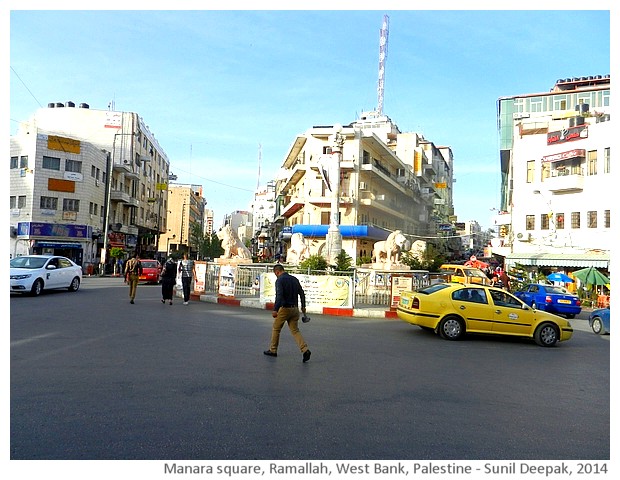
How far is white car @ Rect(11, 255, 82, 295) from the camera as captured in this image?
56.7ft

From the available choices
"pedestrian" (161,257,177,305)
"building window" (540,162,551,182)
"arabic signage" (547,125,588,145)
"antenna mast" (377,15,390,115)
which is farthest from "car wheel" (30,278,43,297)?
"antenna mast" (377,15,390,115)

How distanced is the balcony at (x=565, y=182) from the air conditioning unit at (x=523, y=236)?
13.2 feet

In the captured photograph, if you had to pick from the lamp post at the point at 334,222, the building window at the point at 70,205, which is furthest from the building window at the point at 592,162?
the building window at the point at 70,205

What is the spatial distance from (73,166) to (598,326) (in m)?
42.7

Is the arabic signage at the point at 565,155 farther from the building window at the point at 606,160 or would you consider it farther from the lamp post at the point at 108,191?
the lamp post at the point at 108,191

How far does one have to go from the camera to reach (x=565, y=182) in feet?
118

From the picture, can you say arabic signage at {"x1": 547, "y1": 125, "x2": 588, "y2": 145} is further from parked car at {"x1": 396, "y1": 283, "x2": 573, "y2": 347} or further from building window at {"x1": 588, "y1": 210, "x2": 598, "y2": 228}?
parked car at {"x1": 396, "y1": 283, "x2": 573, "y2": 347}

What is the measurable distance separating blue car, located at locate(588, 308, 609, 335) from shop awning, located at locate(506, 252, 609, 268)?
20.9 metres

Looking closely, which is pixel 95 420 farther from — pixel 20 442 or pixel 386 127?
pixel 386 127

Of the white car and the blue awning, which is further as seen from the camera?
the blue awning

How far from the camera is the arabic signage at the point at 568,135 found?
35781 mm

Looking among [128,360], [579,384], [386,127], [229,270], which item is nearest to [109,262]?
[229,270]

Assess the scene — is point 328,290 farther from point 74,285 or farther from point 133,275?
point 74,285

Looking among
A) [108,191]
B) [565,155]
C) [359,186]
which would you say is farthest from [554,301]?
[108,191]
